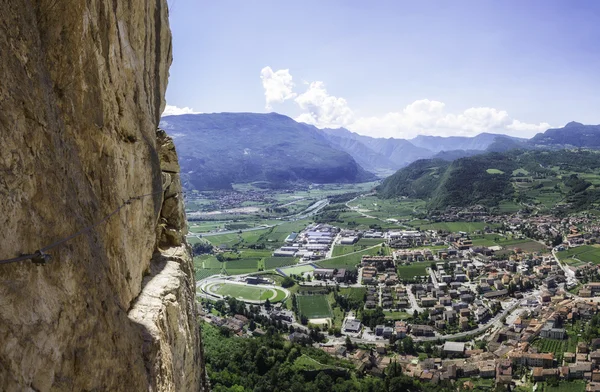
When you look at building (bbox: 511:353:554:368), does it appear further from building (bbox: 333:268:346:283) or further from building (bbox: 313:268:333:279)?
building (bbox: 313:268:333:279)

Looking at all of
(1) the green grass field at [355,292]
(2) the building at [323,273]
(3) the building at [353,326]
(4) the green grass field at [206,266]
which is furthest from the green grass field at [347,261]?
(3) the building at [353,326]

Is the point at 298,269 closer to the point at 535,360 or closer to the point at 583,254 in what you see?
the point at 535,360

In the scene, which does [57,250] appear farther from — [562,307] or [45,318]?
[562,307]

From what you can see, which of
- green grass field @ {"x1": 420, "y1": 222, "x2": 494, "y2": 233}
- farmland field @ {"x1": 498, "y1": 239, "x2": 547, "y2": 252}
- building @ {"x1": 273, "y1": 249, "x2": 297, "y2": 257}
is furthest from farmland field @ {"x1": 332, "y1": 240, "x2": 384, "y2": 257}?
farmland field @ {"x1": 498, "y1": 239, "x2": 547, "y2": 252}

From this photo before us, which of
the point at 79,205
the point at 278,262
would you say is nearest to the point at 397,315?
the point at 278,262

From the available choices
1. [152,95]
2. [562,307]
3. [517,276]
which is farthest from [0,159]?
[517,276]

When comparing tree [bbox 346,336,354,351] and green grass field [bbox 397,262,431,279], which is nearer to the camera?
tree [bbox 346,336,354,351]
